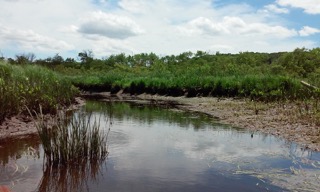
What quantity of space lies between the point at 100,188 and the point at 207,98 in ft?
56.6

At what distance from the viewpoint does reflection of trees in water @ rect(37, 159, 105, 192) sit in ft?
19.9

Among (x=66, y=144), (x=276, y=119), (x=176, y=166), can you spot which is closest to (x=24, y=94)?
(x=66, y=144)

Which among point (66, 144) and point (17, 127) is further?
point (17, 127)

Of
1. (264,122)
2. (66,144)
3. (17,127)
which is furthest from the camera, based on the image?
(264,122)

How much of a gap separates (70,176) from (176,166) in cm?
211

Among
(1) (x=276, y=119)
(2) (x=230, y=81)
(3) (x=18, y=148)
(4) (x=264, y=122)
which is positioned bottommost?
(3) (x=18, y=148)

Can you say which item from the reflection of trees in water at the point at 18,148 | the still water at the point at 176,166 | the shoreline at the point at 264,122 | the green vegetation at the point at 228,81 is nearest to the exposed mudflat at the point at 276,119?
the shoreline at the point at 264,122

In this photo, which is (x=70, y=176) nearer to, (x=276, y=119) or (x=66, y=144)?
(x=66, y=144)

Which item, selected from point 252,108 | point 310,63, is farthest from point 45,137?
point 310,63

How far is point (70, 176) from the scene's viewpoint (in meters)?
6.56

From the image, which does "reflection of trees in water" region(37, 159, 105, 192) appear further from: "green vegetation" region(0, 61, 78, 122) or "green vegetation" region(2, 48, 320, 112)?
"green vegetation" region(2, 48, 320, 112)

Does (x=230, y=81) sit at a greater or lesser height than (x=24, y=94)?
greater

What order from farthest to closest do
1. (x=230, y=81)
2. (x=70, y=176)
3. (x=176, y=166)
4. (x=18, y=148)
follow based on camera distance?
(x=230, y=81) < (x=18, y=148) < (x=176, y=166) < (x=70, y=176)

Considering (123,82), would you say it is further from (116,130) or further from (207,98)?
(116,130)
